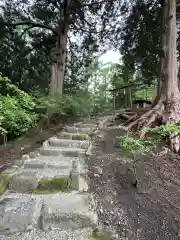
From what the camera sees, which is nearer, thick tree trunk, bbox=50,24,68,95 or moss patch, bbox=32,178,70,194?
moss patch, bbox=32,178,70,194

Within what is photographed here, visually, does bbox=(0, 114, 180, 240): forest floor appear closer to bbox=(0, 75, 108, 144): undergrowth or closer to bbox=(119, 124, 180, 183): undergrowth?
bbox=(119, 124, 180, 183): undergrowth

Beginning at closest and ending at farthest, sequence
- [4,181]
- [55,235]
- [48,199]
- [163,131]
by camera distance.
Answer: [55,235] → [48,199] → [4,181] → [163,131]

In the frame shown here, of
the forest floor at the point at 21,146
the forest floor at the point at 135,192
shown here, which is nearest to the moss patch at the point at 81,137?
the forest floor at the point at 135,192

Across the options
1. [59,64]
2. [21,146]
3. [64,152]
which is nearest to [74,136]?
[64,152]

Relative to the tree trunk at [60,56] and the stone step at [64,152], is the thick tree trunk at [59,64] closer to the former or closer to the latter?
the tree trunk at [60,56]

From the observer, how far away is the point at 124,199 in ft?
8.54

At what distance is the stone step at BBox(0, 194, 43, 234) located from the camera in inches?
79.2

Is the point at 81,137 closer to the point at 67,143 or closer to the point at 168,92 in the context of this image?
the point at 67,143

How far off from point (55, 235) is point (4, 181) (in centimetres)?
109

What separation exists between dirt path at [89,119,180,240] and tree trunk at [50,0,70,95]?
4.61 m

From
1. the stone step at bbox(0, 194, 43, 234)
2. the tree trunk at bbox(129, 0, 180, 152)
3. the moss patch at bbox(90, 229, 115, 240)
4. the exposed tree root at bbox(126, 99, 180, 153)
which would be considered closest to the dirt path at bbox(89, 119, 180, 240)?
the moss patch at bbox(90, 229, 115, 240)

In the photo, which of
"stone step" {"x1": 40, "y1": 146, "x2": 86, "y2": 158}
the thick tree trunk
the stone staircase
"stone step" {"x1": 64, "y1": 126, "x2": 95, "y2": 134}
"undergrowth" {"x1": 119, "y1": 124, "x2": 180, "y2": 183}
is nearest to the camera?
the stone staircase

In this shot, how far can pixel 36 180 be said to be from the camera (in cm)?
273

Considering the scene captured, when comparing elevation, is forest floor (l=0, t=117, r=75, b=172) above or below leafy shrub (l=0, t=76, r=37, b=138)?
below
